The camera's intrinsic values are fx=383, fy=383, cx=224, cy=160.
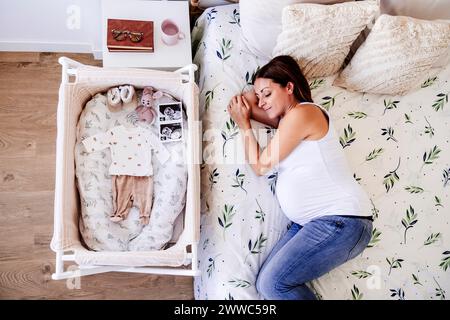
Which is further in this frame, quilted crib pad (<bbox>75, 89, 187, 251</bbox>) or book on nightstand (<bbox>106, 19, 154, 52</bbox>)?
book on nightstand (<bbox>106, 19, 154, 52</bbox>)

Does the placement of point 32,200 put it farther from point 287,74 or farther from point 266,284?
point 287,74

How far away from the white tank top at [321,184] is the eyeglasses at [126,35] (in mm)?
796

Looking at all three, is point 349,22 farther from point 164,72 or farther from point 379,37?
point 164,72

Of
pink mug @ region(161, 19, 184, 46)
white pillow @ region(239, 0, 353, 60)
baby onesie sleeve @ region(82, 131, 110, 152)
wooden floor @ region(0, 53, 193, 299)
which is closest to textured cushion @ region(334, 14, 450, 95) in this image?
white pillow @ region(239, 0, 353, 60)

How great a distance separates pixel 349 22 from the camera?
4.81 feet

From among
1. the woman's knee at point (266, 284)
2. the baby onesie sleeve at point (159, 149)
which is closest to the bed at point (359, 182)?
the woman's knee at point (266, 284)

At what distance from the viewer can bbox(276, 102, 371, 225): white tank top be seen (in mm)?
1388

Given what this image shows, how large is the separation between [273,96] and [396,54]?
0.54 m

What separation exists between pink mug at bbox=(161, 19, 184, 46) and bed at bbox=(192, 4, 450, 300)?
4.9 inches

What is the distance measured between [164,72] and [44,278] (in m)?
1.06

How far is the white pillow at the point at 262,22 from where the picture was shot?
146cm

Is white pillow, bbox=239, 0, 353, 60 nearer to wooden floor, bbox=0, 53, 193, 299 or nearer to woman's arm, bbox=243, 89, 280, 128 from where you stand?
woman's arm, bbox=243, 89, 280, 128

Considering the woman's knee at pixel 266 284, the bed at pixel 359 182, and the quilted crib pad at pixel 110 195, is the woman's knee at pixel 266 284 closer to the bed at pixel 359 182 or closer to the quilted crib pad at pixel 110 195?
the bed at pixel 359 182
